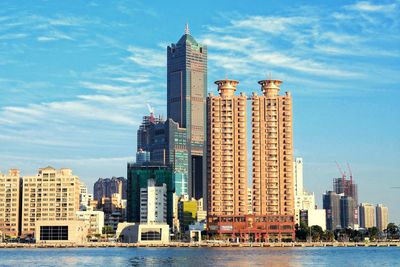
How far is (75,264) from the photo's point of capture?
15875 cm

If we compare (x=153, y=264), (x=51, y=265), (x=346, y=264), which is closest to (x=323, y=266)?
(x=346, y=264)

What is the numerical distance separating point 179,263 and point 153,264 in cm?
645

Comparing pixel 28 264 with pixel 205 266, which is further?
pixel 28 264

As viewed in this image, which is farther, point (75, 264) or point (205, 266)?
point (75, 264)

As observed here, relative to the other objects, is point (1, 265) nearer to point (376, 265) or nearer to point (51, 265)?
point (51, 265)

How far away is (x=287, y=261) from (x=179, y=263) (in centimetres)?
2341

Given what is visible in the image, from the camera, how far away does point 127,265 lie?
153 metres

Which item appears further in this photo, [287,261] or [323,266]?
[287,261]

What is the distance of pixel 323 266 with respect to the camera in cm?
14975

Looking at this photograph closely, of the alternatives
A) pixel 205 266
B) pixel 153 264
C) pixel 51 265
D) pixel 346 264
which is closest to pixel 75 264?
pixel 51 265

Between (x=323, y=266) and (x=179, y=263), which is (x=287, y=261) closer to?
(x=323, y=266)

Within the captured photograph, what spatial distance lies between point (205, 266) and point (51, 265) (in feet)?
107

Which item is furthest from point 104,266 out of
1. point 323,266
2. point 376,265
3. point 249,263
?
point 376,265

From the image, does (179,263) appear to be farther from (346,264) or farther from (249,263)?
(346,264)
